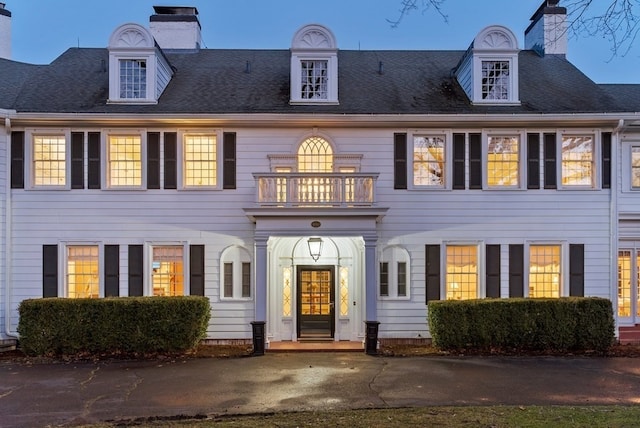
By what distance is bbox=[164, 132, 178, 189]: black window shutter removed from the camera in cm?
1360

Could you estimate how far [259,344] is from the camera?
1238 cm

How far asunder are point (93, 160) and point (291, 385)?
834 cm

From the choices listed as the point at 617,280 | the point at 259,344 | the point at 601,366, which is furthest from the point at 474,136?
the point at 259,344

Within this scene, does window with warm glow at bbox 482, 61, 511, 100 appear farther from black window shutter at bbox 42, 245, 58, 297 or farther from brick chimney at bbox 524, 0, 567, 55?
black window shutter at bbox 42, 245, 58, 297

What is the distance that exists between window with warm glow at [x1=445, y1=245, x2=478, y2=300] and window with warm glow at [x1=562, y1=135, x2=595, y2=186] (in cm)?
324

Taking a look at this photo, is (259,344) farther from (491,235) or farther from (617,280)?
(617,280)

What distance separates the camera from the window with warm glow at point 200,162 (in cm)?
1376

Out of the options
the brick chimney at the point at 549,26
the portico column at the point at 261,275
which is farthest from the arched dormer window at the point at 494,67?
the portico column at the point at 261,275

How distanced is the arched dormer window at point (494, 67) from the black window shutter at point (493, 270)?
13.6ft

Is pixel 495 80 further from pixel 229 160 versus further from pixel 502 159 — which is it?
pixel 229 160

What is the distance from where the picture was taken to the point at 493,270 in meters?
13.7

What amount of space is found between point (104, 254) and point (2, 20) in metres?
8.73

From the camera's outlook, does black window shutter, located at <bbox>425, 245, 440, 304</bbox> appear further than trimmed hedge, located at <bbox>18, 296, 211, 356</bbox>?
Yes

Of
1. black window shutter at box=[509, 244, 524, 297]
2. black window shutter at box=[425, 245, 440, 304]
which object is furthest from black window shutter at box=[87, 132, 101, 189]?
black window shutter at box=[509, 244, 524, 297]
